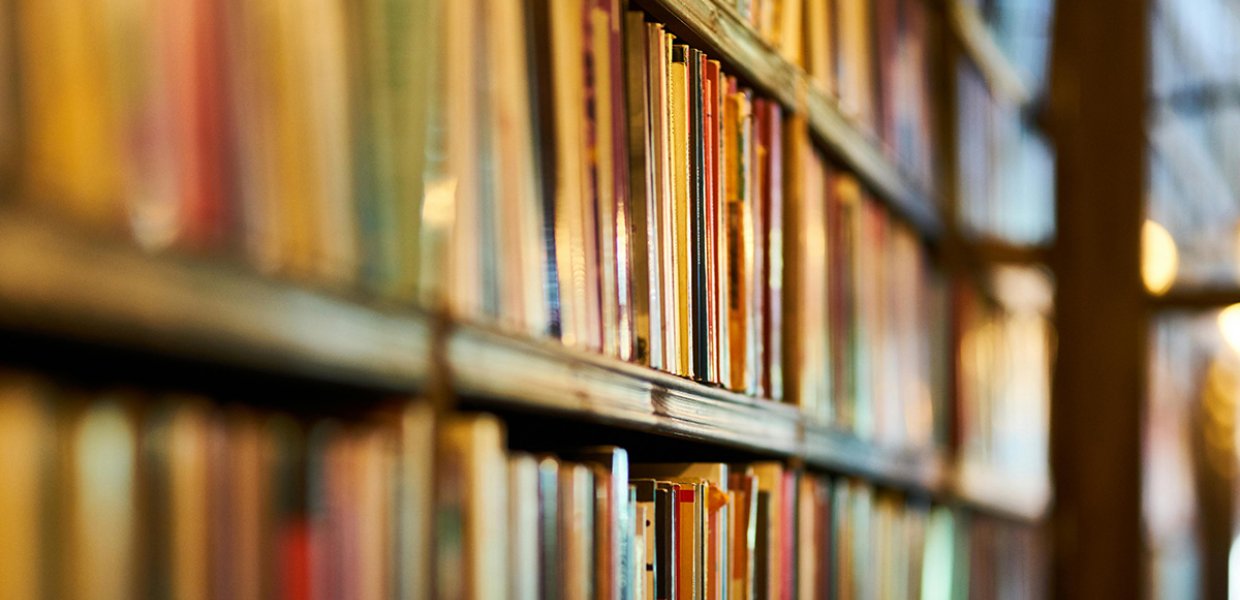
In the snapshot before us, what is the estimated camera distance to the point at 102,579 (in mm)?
582

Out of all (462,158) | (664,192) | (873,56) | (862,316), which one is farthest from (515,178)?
(873,56)

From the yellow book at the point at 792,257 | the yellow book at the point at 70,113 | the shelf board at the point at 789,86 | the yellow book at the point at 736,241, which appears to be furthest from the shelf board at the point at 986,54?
the yellow book at the point at 70,113

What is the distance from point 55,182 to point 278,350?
6.4 inches

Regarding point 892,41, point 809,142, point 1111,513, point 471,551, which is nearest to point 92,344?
point 471,551

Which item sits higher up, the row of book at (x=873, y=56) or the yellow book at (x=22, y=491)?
the row of book at (x=873, y=56)

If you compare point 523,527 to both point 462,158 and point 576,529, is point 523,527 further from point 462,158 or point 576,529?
point 462,158

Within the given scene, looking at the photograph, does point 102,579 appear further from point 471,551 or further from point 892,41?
point 892,41

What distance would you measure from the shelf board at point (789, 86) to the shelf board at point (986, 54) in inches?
18.3

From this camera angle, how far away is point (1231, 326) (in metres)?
2.93

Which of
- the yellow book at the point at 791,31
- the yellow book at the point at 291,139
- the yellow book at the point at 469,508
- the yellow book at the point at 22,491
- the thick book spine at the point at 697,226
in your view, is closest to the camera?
the yellow book at the point at 22,491

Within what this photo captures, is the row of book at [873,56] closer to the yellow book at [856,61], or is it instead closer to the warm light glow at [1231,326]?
the yellow book at [856,61]

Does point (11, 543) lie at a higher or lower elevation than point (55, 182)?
lower

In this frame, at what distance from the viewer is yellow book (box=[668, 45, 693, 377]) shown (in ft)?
4.34

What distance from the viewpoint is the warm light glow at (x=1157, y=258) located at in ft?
9.22
